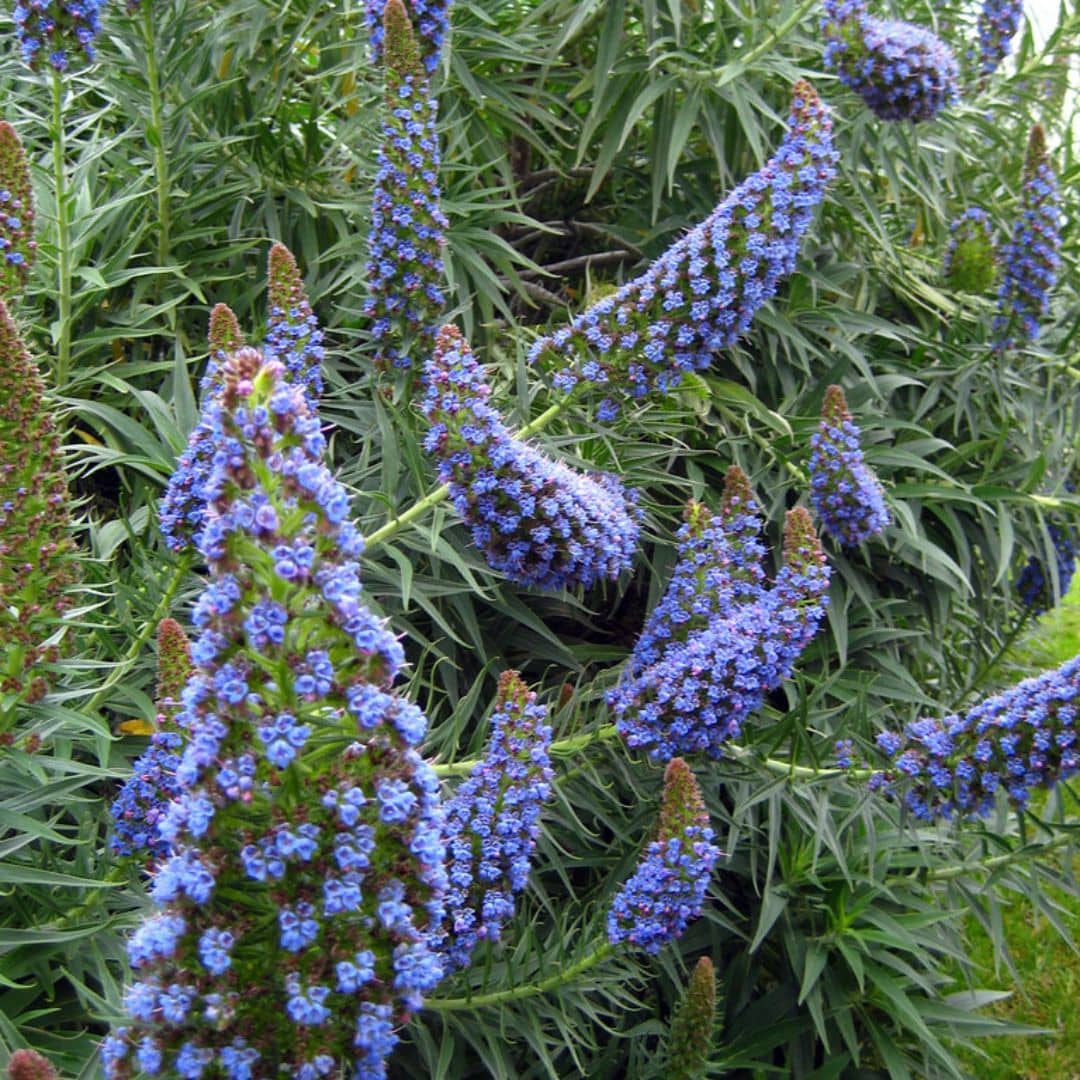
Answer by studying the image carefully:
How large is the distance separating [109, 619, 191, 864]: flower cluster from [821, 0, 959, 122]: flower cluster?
86.3 inches

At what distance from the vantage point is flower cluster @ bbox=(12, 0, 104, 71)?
2535 mm

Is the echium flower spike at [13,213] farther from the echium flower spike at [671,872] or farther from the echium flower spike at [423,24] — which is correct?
the echium flower spike at [671,872]

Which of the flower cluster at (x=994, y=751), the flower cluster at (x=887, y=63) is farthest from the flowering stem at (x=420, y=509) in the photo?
the flower cluster at (x=887, y=63)

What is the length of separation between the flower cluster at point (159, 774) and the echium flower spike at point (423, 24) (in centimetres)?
135

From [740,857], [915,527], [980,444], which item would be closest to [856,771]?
[740,857]

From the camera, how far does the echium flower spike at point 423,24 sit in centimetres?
269

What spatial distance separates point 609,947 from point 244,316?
1902mm

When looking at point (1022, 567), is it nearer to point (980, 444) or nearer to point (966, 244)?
point (980, 444)

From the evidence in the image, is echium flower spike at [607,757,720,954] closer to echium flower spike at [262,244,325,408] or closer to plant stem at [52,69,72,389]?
echium flower spike at [262,244,325,408]

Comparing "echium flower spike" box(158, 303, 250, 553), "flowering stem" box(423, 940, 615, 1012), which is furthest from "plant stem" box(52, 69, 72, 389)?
"flowering stem" box(423, 940, 615, 1012)

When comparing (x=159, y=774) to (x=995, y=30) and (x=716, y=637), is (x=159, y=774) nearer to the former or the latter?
(x=716, y=637)

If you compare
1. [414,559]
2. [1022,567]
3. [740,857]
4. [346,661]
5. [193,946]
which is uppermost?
[346,661]

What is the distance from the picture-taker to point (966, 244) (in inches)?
155

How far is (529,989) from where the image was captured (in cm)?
230
